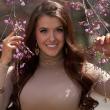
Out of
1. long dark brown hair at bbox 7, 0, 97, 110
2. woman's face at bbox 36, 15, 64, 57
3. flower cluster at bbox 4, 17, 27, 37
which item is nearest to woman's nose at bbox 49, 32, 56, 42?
woman's face at bbox 36, 15, 64, 57

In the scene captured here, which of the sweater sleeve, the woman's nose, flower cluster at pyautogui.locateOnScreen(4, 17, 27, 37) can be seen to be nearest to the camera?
the woman's nose

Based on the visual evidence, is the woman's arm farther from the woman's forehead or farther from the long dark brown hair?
the woman's forehead

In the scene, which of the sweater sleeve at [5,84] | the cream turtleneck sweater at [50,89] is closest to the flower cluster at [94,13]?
the cream turtleneck sweater at [50,89]

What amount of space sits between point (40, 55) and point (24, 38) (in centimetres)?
15

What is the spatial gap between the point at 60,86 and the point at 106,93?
0.28m

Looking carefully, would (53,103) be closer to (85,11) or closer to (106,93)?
(106,93)

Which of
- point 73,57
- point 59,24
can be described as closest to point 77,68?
point 73,57

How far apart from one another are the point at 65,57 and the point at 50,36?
0.23m

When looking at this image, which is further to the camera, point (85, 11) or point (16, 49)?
point (85, 11)

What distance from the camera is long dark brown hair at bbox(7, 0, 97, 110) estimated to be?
348 cm

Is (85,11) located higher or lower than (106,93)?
higher

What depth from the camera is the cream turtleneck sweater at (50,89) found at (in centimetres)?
341

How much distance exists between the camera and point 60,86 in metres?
3.46

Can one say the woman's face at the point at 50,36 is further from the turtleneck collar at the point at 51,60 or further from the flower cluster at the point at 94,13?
the flower cluster at the point at 94,13
